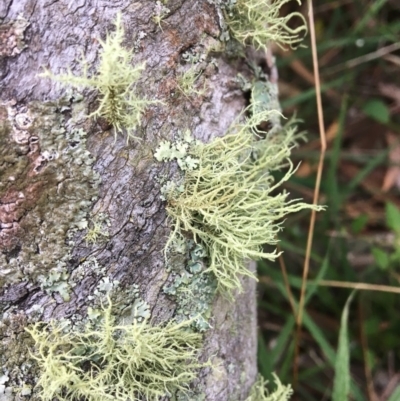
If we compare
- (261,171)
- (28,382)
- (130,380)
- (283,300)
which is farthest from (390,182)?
(28,382)

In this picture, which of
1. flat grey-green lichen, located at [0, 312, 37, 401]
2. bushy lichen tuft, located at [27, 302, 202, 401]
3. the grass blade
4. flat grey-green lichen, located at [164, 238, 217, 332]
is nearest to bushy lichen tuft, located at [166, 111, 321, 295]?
flat grey-green lichen, located at [164, 238, 217, 332]

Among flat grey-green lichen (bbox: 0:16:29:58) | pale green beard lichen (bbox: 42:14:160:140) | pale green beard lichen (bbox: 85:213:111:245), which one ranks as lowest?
pale green beard lichen (bbox: 85:213:111:245)

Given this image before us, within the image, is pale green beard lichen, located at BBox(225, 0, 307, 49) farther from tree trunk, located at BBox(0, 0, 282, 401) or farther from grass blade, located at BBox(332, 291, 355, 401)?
grass blade, located at BBox(332, 291, 355, 401)

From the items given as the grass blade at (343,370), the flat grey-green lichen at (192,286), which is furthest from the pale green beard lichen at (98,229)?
the grass blade at (343,370)

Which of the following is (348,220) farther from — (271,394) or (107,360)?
(107,360)

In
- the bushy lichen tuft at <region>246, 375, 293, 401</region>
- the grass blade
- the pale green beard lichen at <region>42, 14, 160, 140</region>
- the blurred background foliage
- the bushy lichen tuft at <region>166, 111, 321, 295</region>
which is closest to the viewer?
the pale green beard lichen at <region>42, 14, 160, 140</region>

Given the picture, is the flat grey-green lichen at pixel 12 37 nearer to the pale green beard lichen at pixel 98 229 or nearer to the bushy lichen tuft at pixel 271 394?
the pale green beard lichen at pixel 98 229
